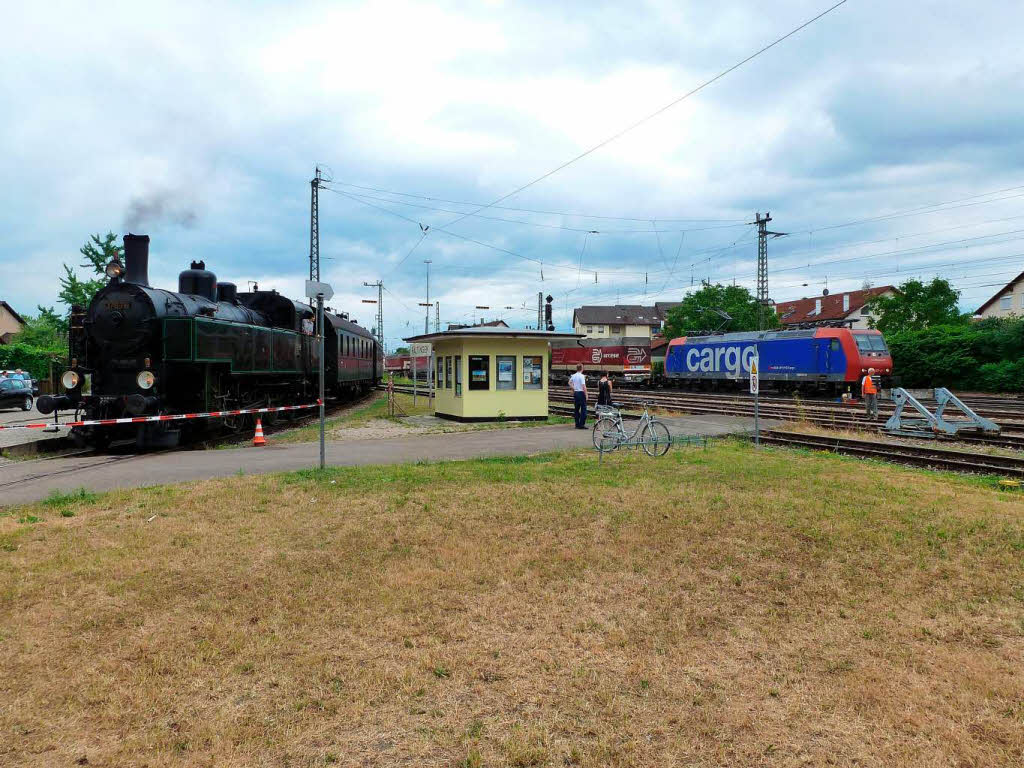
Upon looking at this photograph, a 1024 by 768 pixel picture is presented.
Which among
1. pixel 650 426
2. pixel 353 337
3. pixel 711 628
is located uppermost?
pixel 353 337

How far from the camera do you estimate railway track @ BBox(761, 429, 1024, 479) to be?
10984 mm

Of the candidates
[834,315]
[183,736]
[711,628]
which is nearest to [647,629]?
[711,628]

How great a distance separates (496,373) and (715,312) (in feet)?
158

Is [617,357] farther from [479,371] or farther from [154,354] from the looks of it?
[154,354]

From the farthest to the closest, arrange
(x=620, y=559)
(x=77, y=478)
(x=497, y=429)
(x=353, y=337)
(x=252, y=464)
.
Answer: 1. (x=353, y=337)
2. (x=497, y=429)
3. (x=252, y=464)
4. (x=77, y=478)
5. (x=620, y=559)

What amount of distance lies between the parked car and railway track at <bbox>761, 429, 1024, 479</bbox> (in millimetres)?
25158

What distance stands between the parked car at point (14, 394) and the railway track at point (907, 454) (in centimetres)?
2516

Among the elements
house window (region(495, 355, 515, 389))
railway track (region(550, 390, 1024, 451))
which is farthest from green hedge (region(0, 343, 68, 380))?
railway track (region(550, 390, 1024, 451))

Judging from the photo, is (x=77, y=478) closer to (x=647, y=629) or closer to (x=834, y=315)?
(x=647, y=629)

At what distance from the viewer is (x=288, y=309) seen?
58.4ft

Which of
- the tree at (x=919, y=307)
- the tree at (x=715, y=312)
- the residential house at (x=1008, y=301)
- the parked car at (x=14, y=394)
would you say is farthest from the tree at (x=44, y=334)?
the residential house at (x=1008, y=301)

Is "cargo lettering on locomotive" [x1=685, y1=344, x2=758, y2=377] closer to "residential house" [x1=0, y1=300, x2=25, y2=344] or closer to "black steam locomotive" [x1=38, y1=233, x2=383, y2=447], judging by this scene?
"black steam locomotive" [x1=38, y1=233, x2=383, y2=447]

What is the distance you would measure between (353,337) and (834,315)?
6220cm

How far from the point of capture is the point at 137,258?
1331cm
